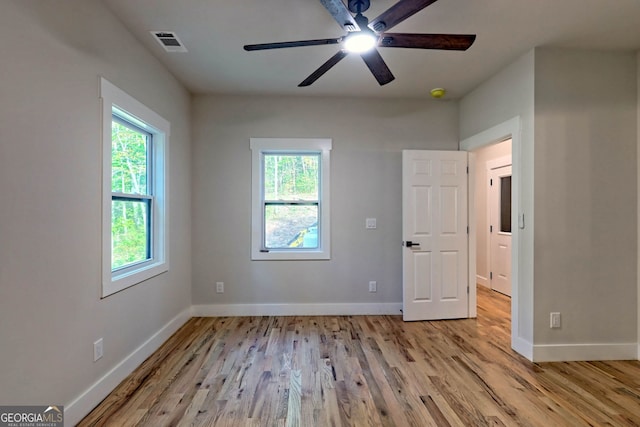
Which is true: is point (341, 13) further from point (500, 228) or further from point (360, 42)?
point (500, 228)

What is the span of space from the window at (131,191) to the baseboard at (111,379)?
0.57 m

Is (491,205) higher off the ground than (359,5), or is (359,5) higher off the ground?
(359,5)

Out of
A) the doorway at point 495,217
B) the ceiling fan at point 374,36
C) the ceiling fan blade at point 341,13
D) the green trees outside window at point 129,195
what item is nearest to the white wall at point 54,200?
the green trees outside window at point 129,195

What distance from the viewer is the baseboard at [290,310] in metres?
3.74

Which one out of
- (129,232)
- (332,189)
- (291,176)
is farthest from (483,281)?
(129,232)

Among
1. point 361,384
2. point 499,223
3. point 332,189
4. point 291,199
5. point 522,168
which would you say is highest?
point 522,168

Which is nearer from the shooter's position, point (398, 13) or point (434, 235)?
point (398, 13)

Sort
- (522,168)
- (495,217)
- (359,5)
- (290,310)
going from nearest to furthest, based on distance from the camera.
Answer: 1. (359,5)
2. (522,168)
3. (290,310)
4. (495,217)

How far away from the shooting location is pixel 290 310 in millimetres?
3771

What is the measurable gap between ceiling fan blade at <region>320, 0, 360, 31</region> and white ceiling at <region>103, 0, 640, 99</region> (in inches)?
19.9

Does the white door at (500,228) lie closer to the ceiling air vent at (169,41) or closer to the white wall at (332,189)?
the white wall at (332,189)

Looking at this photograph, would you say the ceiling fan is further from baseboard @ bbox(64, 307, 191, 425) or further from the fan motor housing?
baseboard @ bbox(64, 307, 191, 425)

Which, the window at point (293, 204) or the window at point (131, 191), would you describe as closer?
the window at point (131, 191)

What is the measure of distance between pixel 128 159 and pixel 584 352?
4.25 meters
